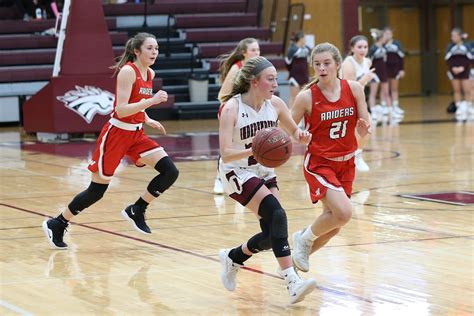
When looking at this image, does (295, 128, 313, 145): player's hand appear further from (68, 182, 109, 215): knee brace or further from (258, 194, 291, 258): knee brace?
(68, 182, 109, 215): knee brace

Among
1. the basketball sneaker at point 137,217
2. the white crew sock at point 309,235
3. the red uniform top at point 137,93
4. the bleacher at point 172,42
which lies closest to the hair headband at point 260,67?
the white crew sock at point 309,235

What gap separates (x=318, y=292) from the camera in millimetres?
6523

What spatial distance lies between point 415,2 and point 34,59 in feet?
48.5

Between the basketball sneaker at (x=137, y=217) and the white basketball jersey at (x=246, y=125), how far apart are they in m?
2.39

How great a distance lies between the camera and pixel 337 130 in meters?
7.02

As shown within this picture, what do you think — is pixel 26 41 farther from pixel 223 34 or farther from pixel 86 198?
pixel 86 198

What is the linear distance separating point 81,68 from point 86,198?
9.69 metres

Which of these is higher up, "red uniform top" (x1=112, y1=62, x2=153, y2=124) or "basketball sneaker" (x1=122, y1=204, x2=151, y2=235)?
"red uniform top" (x1=112, y1=62, x2=153, y2=124)

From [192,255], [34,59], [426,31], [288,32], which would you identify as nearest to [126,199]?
[192,255]

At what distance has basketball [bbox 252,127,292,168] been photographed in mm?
6219

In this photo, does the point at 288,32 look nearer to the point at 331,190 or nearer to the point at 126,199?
the point at 126,199

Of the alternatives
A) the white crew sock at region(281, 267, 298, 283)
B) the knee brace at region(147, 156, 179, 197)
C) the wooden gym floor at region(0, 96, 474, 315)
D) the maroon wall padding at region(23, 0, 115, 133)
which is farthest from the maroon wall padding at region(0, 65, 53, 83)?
the white crew sock at region(281, 267, 298, 283)

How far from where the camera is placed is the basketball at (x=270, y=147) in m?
6.22

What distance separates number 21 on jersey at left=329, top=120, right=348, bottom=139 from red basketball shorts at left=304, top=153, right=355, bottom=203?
0.17 meters
